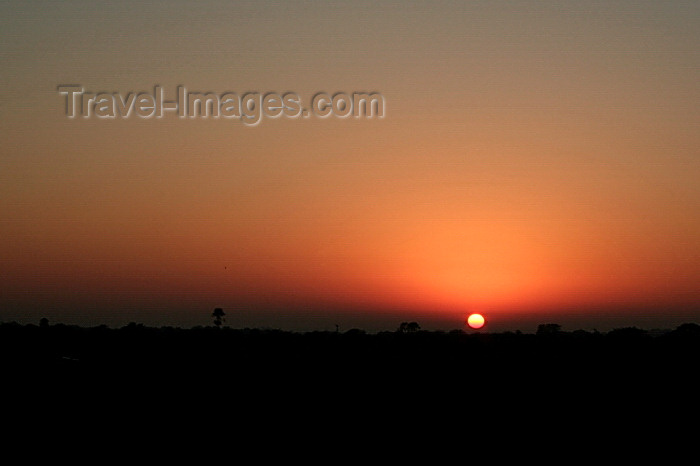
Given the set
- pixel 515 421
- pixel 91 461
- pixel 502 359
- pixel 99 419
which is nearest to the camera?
pixel 91 461

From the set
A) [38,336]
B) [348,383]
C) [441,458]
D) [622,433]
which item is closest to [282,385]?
[348,383]

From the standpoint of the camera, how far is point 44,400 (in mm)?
31688

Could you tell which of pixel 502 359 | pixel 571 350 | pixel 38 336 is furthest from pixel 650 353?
pixel 38 336

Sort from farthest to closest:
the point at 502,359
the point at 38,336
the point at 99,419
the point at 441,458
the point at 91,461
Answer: the point at 38,336, the point at 502,359, the point at 99,419, the point at 441,458, the point at 91,461

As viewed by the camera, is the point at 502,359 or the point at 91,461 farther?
the point at 502,359

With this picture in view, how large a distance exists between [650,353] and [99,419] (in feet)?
124

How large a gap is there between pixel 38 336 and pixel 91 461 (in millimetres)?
53075

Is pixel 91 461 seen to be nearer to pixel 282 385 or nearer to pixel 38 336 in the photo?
pixel 282 385

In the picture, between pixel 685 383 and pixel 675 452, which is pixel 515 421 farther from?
pixel 685 383

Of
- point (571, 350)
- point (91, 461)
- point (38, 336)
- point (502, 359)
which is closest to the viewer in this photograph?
point (91, 461)

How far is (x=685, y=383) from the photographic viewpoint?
140 feet

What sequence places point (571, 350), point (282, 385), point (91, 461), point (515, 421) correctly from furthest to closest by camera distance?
point (571, 350), point (282, 385), point (515, 421), point (91, 461)

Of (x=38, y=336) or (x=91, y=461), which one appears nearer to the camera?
(x=91, y=461)

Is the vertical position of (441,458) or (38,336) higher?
(38,336)
